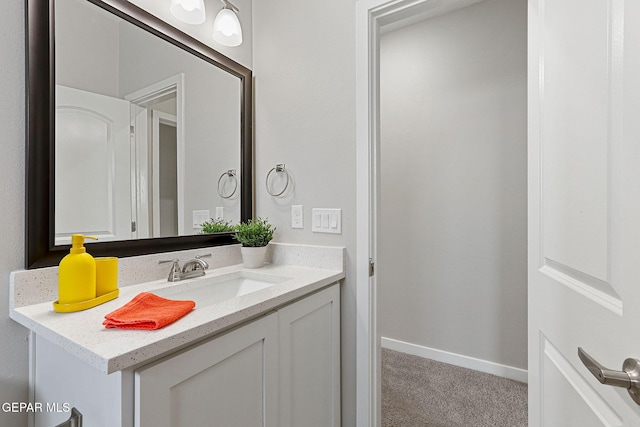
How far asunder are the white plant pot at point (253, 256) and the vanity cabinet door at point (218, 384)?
1.71ft

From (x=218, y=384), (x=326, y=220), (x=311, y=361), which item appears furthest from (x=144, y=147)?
(x=311, y=361)

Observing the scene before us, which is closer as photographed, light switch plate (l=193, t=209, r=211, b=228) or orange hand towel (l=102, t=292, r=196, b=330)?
orange hand towel (l=102, t=292, r=196, b=330)

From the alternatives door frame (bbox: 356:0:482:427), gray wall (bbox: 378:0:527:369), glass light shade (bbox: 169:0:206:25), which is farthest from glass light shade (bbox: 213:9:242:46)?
gray wall (bbox: 378:0:527:369)

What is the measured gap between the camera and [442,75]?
7.52 feet

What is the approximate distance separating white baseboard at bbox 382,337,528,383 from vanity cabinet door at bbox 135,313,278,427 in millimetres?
1772

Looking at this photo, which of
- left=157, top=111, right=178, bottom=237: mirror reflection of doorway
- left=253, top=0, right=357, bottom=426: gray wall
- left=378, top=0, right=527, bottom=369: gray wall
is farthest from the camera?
left=378, top=0, right=527, bottom=369: gray wall

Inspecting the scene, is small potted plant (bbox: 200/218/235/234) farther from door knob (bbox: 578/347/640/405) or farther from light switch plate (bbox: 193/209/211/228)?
Result: door knob (bbox: 578/347/640/405)

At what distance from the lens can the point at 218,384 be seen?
79cm

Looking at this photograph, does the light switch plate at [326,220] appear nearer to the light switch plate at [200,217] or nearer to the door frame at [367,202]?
the door frame at [367,202]

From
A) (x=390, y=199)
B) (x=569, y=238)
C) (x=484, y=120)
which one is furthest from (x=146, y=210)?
(x=484, y=120)

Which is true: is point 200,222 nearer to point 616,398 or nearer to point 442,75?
point 616,398

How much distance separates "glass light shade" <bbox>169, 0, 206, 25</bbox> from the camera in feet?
4.18

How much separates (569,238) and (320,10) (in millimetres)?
1441

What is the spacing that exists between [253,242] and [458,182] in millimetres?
1620
